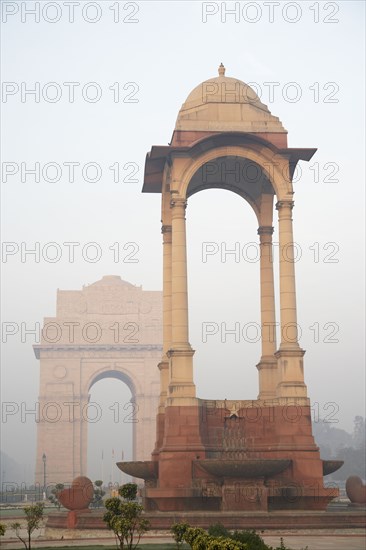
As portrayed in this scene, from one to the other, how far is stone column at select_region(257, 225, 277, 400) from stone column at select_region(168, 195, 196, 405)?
500 centimetres

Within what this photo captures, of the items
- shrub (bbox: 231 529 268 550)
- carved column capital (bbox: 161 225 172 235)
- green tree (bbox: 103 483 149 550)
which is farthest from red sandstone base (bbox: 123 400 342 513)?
shrub (bbox: 231 529 268 550)

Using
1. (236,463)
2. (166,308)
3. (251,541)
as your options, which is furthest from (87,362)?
(251,541)

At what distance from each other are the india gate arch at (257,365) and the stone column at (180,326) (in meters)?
0.04

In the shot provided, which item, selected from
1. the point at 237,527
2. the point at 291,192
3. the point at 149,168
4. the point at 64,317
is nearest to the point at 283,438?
the point at 237,527

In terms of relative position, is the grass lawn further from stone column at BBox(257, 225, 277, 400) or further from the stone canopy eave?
the stone canopy eave

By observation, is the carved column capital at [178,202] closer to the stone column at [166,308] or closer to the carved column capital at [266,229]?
the stone column at [166,308]

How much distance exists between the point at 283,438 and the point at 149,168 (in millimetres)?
14153

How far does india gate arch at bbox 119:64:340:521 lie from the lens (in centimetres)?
3275

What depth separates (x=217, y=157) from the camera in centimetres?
3747

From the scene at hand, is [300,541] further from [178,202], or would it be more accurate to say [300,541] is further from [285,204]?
[178,202]

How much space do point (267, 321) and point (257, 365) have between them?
2.11 meters

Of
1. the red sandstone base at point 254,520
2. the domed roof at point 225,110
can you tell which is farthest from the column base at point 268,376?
the domed roof at point 225,110

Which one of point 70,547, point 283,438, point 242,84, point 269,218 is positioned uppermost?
point 242,84

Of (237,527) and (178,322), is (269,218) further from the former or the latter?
(237,527)
